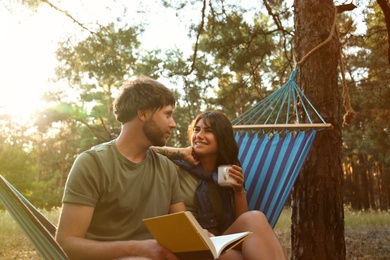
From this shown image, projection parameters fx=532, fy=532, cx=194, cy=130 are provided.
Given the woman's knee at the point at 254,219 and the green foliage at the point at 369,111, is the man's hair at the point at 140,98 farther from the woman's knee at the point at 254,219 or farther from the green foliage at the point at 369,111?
the green foliage at the point at 369,111

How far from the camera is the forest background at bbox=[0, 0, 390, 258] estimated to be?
19.8 feet

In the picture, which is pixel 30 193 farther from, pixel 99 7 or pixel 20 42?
pixel 99 7

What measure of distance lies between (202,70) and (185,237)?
919 cm

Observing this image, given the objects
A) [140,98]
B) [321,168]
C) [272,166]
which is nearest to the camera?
[140,98]

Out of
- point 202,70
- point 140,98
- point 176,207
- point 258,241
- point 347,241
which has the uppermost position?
point 202,70

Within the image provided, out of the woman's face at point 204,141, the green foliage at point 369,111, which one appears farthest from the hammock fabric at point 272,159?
the green foliage at point 369,111

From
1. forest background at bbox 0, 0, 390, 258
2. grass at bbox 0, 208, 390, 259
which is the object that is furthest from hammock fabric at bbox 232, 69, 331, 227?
grass at bbox 0, 208, 390, 259

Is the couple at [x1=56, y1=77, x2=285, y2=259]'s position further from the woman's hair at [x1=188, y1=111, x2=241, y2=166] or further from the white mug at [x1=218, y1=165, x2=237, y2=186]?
the woman's hair at [x1=188, y1=111, x2=241, y2=166]

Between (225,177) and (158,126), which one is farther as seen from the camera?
(225,177)

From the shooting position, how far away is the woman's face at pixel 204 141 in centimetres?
218

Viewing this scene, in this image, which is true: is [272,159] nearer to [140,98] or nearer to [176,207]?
[176,207]

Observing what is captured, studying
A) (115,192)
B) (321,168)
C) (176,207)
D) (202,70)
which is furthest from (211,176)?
(202,70)

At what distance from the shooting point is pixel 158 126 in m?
1.77

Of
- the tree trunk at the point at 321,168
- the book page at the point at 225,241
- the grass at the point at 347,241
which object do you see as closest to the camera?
the book page at the point at 225,241
